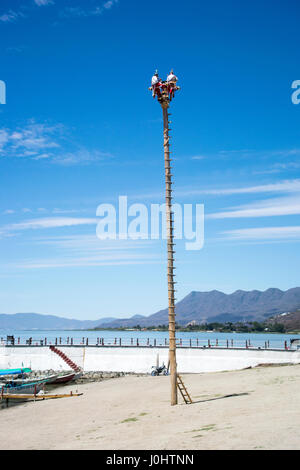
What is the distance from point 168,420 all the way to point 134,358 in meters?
34.8

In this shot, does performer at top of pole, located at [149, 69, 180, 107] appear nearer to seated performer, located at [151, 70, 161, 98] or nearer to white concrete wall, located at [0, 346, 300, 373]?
seated performer, located at [151, 70, 161, 98]

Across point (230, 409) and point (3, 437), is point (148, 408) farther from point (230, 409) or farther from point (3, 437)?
point (3, 437)

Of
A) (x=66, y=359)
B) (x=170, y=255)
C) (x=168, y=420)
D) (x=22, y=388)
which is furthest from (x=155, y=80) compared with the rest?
(x=66, y=359)

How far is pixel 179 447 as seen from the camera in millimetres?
12945

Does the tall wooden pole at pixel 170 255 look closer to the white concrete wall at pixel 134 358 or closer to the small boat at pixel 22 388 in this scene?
the small boat at pixel 22 388

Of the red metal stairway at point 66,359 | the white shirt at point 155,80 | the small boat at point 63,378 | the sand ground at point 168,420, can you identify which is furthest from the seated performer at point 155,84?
the red metal stairway at point 66,359

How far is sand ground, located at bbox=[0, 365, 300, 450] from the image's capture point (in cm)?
1341

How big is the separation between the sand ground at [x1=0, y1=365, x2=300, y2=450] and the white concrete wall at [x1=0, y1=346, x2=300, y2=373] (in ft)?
52.7

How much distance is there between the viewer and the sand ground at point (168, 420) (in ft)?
44.0

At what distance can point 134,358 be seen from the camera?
52938 mm

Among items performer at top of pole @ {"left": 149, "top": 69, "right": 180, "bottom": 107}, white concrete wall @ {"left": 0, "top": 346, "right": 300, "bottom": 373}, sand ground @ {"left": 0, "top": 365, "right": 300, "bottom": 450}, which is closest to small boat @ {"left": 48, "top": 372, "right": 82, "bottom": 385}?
white concrete wall @ {"left": 0, "top": 346, "right": 300, "bottom": 373}
